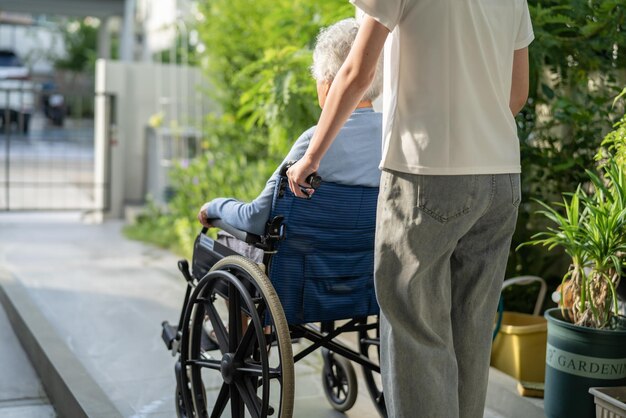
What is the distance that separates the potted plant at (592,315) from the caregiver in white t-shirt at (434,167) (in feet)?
2.40

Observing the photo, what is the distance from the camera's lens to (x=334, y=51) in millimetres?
2791

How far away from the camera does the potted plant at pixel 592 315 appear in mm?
3049

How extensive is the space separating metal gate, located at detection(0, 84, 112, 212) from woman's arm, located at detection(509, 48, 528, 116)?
7421mm

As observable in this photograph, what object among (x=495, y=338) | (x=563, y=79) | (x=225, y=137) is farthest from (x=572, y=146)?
(x=225, y=137)

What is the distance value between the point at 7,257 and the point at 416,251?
5.48 m

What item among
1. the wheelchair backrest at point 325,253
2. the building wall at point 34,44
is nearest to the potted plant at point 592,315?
the wheelchair backrest at point 325,253

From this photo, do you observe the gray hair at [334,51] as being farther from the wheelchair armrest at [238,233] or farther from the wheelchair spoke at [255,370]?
the wheelchair spoke at [255,370]

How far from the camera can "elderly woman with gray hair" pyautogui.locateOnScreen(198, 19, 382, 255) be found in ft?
9.21

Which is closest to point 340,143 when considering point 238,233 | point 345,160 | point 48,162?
point 345,160

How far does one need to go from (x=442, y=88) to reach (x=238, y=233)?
3.28ft

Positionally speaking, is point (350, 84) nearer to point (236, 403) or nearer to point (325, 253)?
point (325, 253)

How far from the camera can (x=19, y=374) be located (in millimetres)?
4316

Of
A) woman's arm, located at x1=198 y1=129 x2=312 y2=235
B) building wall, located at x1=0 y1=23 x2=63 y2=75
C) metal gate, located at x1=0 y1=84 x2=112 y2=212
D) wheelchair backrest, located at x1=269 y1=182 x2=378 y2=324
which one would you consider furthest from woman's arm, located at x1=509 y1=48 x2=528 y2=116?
building wall, located at x1=0 y1=23 x2=63 y2=75

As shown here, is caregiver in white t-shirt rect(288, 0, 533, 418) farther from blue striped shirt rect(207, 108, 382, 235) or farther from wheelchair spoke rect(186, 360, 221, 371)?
wheelchair spoke rect(186, 360, 221, 371)
